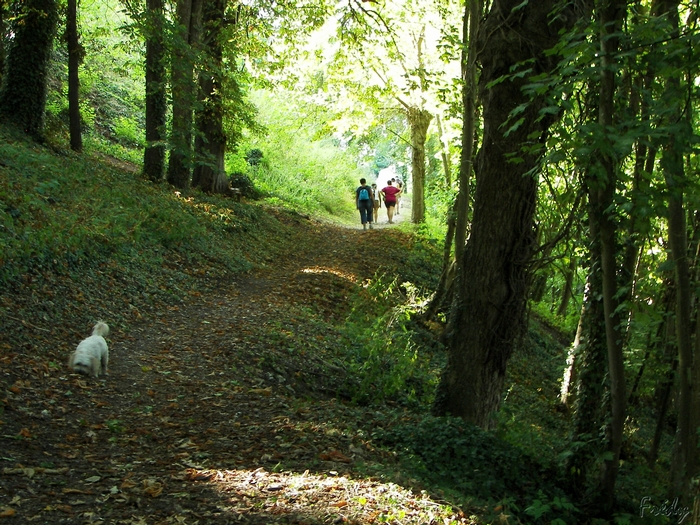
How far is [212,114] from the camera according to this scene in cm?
1770

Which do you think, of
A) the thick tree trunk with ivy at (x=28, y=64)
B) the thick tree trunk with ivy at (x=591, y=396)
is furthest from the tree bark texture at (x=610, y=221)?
the thick tree trunk with ivy at (x=28, y=64)

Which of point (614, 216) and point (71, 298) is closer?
point (614, 216)

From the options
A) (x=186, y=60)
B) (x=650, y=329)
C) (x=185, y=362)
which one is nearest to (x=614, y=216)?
(x=650, y=329)

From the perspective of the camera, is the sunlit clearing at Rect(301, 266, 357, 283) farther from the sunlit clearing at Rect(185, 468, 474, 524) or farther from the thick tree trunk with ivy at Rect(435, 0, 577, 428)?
the sunlit clearing at Rect(185, 468, 474, 524)

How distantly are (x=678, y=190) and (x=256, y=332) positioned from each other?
6608mm

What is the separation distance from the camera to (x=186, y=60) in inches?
523

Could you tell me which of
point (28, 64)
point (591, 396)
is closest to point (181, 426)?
point (591, 396)

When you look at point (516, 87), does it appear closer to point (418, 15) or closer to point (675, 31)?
point (675, 31)

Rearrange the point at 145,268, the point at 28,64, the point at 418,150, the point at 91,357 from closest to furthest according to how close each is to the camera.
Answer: the point at 91,357 → the point at 145,268 → the point at 28,64 → the point at 418,150

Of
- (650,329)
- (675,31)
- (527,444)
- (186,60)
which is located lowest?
(527,444)

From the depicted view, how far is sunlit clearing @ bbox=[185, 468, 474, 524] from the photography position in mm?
4008

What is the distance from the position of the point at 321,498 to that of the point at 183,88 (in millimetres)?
12168

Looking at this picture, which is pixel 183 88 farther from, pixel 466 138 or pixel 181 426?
pixel 181 426

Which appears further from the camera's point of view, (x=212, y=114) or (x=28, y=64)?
(x=212, y=114)
